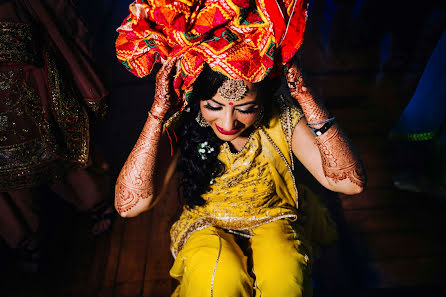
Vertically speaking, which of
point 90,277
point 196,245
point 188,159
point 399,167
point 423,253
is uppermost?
point 188,159

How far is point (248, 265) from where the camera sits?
137 cm

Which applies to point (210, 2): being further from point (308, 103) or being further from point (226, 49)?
point (308, 103)

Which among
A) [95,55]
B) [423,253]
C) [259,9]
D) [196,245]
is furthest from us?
[423,253]

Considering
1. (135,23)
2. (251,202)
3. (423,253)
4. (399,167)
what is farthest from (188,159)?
(399,167)

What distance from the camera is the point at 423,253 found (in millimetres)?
Answer: 1782

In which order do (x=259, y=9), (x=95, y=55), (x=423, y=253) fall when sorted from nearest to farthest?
1. (x=259, y=9)
2. (x=95, y=55)
3. (x=423, y=253)

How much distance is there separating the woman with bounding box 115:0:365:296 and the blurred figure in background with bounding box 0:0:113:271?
44 cm

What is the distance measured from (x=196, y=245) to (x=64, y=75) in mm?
903

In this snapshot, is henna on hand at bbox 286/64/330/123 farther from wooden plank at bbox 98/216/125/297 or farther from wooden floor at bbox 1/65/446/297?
wooden plank at bbox 98/216/125/297

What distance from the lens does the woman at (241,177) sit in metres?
1.11

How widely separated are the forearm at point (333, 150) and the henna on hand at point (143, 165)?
47 centimetres

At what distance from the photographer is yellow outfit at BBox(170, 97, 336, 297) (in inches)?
46.6

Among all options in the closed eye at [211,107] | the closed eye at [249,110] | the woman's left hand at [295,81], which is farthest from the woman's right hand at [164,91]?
the woman's left hand at [295,81]

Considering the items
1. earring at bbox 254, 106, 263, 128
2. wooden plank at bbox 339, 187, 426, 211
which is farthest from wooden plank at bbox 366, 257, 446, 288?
earring at bbox 254, 106, 263, 128
